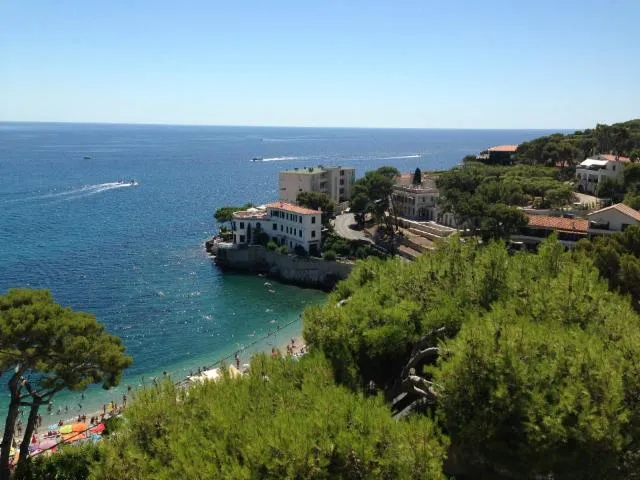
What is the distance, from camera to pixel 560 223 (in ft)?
155

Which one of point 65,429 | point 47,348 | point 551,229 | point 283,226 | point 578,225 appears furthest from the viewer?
point 283,226

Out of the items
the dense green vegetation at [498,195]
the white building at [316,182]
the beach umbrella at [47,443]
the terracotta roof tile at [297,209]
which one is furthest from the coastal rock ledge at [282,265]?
the beach umbrella at [47,443]

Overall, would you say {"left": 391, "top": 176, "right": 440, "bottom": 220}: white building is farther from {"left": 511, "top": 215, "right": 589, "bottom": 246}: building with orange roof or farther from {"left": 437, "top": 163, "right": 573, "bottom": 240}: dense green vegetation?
{"left": 511, "top": 215, "right": 589, "bottom": 246}: building with orange roof

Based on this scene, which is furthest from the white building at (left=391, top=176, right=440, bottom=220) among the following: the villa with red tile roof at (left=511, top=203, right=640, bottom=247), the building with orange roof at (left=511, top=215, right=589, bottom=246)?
the villa with red tile roof at (left=511, top=203, right=640, bottom=247)

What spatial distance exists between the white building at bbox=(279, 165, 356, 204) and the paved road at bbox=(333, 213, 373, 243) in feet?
10.4

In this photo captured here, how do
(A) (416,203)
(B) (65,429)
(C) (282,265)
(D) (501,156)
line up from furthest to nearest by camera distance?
(D) (501,156)
(A) (416,203)
(C) (282,265)
(B) (65,429)

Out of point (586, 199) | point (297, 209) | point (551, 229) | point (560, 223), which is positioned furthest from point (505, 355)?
point (586, 199)

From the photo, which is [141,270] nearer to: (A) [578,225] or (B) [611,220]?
(A) [578,225]

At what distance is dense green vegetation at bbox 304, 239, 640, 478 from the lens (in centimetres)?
1384

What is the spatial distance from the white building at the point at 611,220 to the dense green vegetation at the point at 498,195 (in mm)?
5524

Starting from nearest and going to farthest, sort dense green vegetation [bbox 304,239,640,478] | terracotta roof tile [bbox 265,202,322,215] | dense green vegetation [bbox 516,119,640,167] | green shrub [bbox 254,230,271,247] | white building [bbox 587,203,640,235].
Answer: dense green vegetation [bbox 304,239,640,478]
white building [bbox 587,203,640,235]
terracotta roof tile [bbox 265,202,322,215]
green shrub [bbox 254,230,271,247]
dense green vegetation [bbox 516,119,640,167]

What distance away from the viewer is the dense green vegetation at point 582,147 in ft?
238

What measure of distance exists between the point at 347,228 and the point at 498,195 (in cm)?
1740

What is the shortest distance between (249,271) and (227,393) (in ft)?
134
